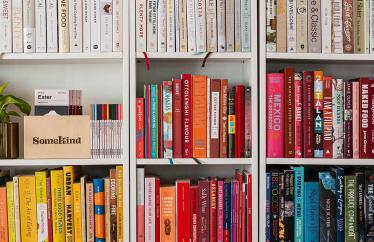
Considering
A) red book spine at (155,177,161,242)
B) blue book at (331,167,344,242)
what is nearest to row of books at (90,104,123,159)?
red book spine at (155,177,161,242)

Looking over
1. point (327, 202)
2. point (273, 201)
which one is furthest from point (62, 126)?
point (327, 202)

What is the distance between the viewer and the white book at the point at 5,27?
162 centimetres

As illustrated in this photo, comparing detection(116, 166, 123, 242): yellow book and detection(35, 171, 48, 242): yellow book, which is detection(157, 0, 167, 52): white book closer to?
detection(116, 166, 123, 242): yellow book

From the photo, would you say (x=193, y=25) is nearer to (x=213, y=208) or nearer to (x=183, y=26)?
(x=183, y=26)

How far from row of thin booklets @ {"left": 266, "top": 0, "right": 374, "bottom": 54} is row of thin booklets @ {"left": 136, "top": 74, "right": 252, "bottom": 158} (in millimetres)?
254

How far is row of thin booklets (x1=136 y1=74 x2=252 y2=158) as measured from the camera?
1.64 metres

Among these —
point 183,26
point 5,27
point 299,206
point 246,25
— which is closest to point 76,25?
point 5,27

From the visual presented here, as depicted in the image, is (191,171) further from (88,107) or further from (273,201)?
(88,107)

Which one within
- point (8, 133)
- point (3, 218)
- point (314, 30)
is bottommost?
point (3, 218)

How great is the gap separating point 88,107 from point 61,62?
0.72 ft

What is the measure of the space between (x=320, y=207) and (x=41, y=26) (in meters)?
1.26

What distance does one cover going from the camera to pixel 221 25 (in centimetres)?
165

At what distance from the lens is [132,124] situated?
5.33 ft

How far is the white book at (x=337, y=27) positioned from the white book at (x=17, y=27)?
118 centimetres
